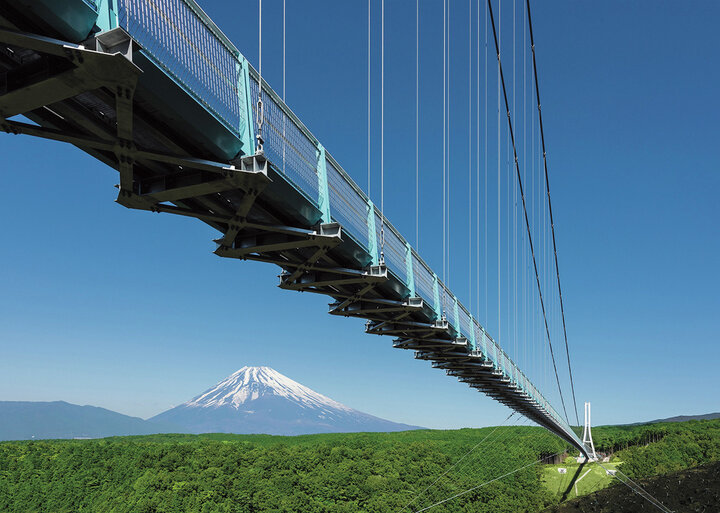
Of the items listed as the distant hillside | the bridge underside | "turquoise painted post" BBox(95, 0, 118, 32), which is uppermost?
"turquoise painted post" BBox(95, 0, 118, 32)

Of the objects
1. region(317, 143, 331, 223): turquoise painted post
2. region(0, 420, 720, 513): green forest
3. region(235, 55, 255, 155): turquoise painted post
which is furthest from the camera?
region(0, 420, 720, 513): green forest

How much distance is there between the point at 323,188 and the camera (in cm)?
1141

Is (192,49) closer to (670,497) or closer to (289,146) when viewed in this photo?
(289,146)

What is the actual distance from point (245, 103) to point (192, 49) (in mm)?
1239

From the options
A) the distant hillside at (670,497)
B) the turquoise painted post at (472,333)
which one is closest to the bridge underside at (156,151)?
the turquoise painted post at (472,333)

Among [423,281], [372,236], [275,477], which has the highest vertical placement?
[423,281]

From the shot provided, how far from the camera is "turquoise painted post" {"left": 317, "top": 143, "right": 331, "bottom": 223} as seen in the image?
11.2 m

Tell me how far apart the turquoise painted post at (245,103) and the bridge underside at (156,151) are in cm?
35

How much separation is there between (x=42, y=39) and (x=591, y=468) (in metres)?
94.5

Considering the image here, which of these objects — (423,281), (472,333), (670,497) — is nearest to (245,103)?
(423,281)

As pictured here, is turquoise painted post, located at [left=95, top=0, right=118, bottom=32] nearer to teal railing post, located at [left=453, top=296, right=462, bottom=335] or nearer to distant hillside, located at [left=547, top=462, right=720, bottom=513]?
teal railing post, located at [left=453, top=296, right=462, bottom=335]

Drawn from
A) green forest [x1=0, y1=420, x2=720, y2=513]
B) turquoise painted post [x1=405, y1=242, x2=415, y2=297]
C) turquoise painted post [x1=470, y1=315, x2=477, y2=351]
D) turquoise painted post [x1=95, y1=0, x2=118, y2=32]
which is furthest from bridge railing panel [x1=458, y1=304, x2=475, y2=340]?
green forest [x1=0, y1=420, x2=720, y2=513]

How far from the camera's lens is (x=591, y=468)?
87688 millimetres

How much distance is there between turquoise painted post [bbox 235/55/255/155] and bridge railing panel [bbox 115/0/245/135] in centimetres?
2
